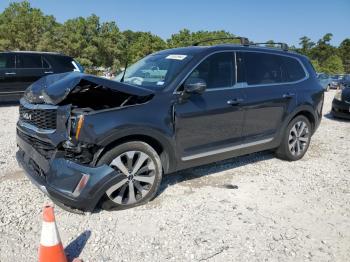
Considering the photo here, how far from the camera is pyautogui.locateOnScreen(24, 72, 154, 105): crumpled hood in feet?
11.5

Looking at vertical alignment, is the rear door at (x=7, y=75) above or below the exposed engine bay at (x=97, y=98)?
below

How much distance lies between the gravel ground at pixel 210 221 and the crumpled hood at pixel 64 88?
1.19m

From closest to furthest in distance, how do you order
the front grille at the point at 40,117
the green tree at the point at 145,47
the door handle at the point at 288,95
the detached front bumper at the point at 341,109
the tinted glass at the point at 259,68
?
the front grille at the point at 40,117 < the tinted glass at the point at 259,68 < the door handle at the point at 288,95 < the detached front bumper at the point at 341,109 < the green tree at the point at 145,47

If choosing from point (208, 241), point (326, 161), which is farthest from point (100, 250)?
point (326, 161)

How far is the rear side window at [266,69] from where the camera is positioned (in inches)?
190

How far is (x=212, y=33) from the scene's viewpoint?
2073 inches

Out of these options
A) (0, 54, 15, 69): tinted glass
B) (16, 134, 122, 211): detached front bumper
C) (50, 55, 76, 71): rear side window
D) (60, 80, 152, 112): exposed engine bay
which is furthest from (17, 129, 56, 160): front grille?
(50, 55, 76, 71): rear side window

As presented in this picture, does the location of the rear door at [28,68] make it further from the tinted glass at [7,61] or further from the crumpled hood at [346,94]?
the crumpled hood at [346,94]

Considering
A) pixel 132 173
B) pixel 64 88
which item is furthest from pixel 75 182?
pixel 64 88

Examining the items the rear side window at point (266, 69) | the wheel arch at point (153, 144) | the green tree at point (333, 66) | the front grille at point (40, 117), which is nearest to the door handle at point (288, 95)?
the rear side window at point (266, 69)

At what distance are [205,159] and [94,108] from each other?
156 centimetres

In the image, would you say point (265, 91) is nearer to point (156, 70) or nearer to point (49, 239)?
point (156, 70)

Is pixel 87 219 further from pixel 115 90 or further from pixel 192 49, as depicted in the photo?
pixel 192 49

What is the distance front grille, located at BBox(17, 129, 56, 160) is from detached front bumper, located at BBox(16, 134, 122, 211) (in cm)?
11
